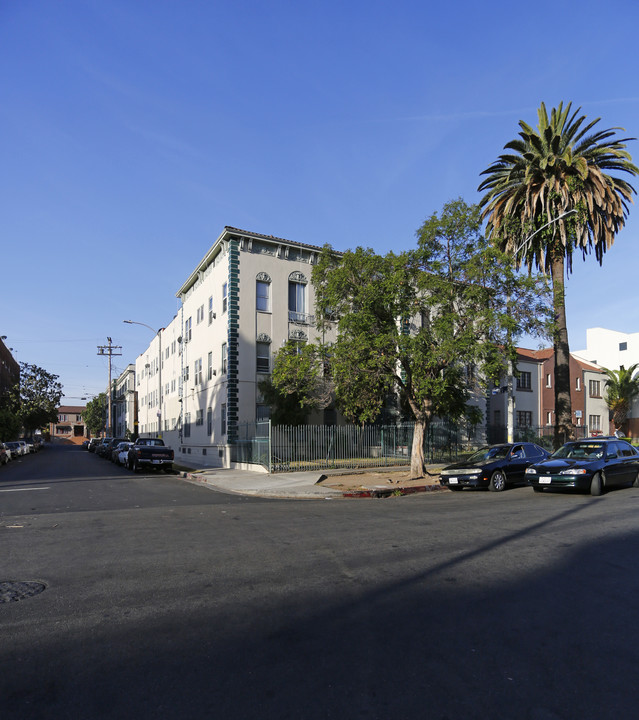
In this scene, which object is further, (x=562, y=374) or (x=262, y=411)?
(x=262, y=411)

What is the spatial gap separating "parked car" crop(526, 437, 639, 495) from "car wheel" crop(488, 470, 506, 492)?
3.50ft

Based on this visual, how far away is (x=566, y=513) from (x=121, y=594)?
30.4 feet

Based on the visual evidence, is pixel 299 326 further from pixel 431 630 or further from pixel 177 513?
pixel 431 630

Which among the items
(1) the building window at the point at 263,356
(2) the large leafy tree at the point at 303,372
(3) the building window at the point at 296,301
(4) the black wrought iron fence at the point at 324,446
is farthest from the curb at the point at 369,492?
(3) the building window at the point at 296,301

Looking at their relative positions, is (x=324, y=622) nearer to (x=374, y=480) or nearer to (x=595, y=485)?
(x=595, y=485)

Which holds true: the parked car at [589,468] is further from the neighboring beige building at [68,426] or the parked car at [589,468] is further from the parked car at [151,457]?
the neighboring beige building at [68,426]

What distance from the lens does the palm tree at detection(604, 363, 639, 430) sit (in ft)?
158

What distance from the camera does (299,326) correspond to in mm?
32344

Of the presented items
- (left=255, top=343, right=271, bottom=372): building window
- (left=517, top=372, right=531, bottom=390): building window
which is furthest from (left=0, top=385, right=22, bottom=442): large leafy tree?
(left=517, top=372, right=531, bottom=390): building window

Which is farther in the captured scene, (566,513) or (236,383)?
(236,383)

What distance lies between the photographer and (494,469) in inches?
677

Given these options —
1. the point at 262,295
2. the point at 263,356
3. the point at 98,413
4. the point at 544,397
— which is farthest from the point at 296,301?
the point at 98,413

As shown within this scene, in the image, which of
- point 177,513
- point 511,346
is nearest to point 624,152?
point 511,346

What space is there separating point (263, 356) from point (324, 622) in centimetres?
2645
